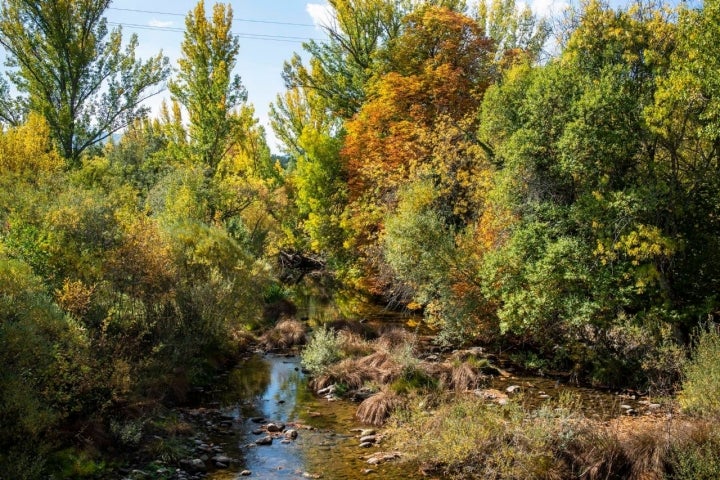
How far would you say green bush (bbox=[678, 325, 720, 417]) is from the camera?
9.71m

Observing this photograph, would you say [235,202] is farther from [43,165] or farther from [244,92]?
[43,165]

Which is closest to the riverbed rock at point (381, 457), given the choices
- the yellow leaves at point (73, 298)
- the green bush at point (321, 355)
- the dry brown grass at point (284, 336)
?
the green bush at point (321, 355)

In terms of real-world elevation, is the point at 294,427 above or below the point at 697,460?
below

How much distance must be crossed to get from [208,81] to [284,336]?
14.2m

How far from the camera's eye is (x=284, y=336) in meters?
20.8

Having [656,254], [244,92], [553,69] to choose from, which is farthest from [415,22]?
[656,254]

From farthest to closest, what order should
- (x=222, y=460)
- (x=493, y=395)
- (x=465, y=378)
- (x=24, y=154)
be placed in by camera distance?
(x=24, y=154) → (x=465, y=378) → (x=493, y=395) → (x=222, y=460)

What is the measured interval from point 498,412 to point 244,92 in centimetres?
2158

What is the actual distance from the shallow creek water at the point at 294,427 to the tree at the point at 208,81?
14280 millimetres

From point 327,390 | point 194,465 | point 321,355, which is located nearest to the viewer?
point 194,465

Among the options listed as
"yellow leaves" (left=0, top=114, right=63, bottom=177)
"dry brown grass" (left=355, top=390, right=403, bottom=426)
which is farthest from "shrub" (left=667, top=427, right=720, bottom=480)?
"yellow leaves" (left=0, top=114, right=63, bottom=177)

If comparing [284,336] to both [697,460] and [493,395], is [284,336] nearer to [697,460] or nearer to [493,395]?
[493,395]

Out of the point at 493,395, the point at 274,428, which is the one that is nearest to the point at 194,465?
the point at 274,428

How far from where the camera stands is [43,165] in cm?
1772
